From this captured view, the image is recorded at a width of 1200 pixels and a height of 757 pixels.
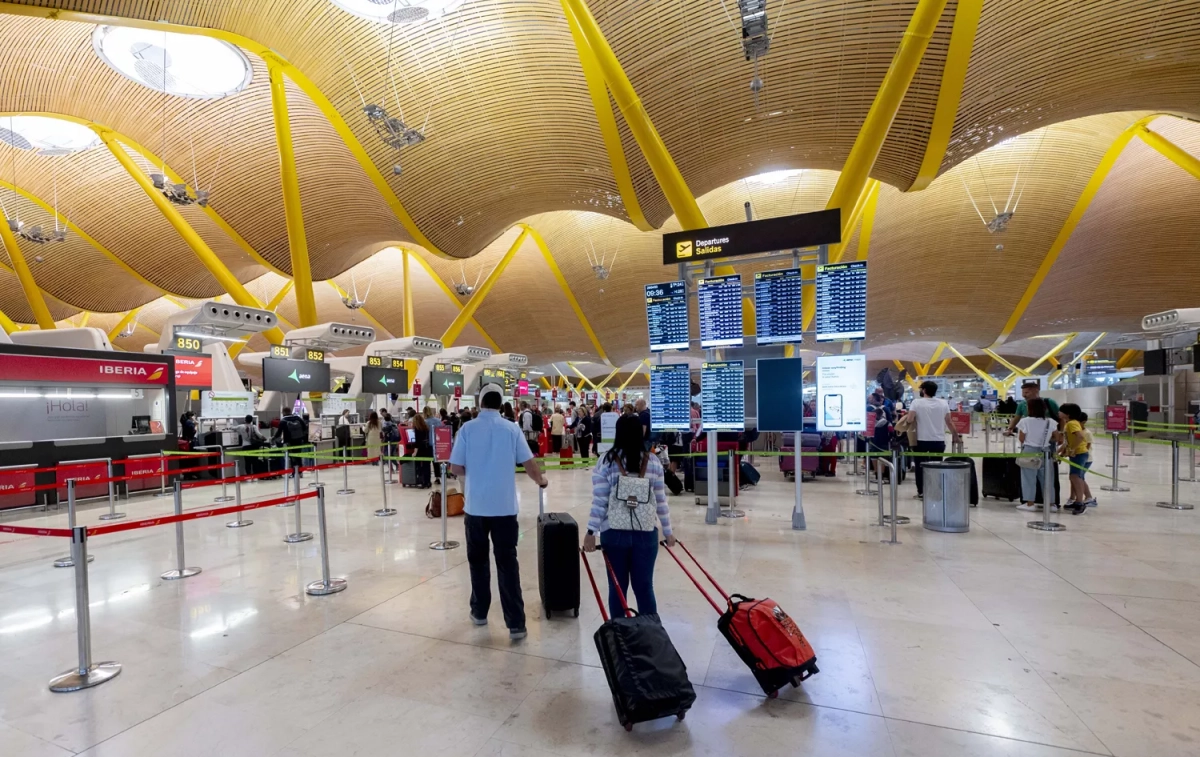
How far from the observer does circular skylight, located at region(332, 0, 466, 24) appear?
1121 centimetres

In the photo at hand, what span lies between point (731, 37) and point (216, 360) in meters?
17.5

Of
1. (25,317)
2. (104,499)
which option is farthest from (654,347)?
(25,317)

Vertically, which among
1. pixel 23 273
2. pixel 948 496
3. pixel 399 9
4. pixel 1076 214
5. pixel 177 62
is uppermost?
pixel 177 62

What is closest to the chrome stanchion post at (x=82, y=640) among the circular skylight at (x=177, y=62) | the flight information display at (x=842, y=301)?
the flight information display at (x=842, y=301)

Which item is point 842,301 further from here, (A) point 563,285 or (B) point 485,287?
(A) point 563,285

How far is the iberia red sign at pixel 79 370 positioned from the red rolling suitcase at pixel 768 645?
44.6 feet

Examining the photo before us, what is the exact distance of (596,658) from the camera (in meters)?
3.81

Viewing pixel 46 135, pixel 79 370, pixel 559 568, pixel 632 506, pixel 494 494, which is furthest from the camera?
pixel 46 135

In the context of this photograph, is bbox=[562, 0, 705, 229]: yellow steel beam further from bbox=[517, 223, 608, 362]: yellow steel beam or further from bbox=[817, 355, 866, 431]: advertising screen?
bbox=[517, 223, 608, 362]: yellow steel beam

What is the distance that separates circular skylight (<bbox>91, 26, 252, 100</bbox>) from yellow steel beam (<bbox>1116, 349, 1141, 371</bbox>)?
61844mm

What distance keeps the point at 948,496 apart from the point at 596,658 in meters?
5.51

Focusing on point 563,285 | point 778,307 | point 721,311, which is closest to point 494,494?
point 721,311

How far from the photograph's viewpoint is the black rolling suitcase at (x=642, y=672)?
112 inches

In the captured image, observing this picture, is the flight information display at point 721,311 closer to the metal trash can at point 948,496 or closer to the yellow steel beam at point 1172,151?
the metal trash can at point 948,496
